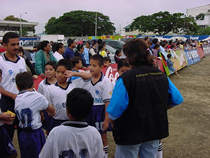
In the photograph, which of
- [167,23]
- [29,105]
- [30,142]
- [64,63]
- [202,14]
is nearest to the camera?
[29,105]

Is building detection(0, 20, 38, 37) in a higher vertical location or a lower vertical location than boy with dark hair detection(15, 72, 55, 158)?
higher

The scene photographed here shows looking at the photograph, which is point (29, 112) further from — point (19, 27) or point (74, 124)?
point (19, 27)

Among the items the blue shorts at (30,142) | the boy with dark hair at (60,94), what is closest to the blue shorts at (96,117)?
the boy with dark hair at (60,94)

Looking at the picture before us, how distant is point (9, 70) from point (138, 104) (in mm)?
2018

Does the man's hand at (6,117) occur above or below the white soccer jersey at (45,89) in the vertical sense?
below

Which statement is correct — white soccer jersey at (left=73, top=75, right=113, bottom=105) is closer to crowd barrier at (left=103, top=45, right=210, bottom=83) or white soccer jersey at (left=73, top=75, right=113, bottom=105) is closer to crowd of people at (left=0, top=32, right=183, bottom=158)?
crowd of people at (left=0, top=32, right=183, bottom=158)

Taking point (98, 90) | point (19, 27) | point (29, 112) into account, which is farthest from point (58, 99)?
point (19, 27)

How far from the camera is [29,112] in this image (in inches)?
98.8

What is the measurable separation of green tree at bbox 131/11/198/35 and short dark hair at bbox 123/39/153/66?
52.5m

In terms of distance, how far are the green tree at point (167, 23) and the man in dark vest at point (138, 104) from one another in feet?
172

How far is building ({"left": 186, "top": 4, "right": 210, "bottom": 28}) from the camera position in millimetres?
71938

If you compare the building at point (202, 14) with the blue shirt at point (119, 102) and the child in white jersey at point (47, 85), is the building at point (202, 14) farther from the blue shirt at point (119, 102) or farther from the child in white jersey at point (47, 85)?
the blue shirt at point (119, 102)

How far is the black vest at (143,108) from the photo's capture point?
2.06 meters

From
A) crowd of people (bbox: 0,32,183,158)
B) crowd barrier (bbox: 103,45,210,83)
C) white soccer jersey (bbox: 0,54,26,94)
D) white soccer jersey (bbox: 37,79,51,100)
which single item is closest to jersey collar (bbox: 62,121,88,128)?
crowd of people (bbox: 0,32,183,158)
